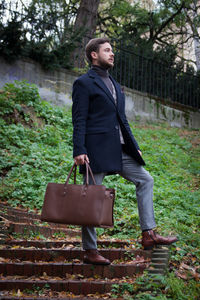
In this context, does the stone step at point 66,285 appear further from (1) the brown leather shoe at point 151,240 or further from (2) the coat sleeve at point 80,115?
(2) the coat sleeve at point 80,115

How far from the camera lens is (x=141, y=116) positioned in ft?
43.8

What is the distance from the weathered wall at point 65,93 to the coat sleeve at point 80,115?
23.1 ft

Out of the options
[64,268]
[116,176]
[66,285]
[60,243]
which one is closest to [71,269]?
[64,268]

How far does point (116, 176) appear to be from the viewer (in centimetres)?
750

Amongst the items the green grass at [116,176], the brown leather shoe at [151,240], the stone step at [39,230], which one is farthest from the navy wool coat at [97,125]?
the stone step at [39,230]

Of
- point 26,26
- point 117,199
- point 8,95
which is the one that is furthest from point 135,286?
Answer: point 26,26

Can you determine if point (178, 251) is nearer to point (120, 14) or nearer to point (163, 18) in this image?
point (120, 14)

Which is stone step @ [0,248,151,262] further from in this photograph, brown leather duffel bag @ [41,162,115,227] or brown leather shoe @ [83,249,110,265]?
brown leather duffel bag @ [41,162,115,227]

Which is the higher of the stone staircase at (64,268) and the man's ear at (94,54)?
the man's ear at (94,54)

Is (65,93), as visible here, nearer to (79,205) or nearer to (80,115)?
(80,115)

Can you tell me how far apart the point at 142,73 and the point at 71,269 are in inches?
442

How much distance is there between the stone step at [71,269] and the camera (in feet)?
12.0

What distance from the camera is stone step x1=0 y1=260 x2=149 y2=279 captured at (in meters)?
3.65

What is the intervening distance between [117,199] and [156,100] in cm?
845
